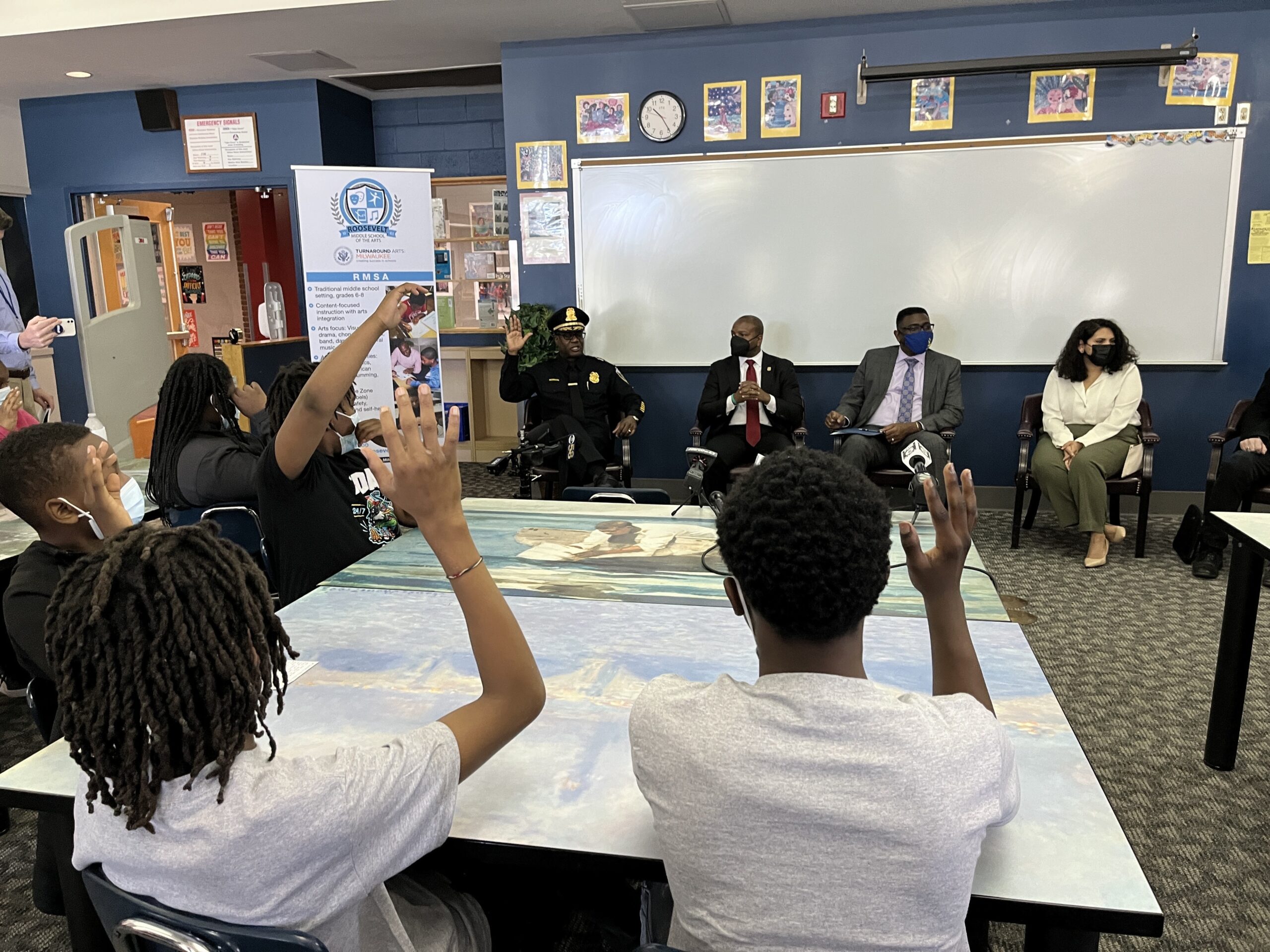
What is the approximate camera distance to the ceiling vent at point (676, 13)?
14.6 ft

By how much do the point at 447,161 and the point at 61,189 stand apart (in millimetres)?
2816

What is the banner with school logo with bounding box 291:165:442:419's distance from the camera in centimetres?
488

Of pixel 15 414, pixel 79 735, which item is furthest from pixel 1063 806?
pixel 15 414

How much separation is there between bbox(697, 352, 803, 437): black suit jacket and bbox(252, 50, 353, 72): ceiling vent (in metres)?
3.15

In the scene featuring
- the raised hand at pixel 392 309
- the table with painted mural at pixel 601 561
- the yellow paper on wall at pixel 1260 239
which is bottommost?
the table with painted mural at pixel 601 561

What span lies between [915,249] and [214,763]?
4787 mm

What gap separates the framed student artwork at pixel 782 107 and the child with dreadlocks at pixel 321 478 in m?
3.32

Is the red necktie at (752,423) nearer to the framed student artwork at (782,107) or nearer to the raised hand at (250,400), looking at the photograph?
the framed student artwork at (782,107)

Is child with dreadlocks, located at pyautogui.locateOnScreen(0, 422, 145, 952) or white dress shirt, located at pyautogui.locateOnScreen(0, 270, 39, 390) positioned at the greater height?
white dress shirt, located at pyautogui.locateOnScreen(0, 270, 39, 390)

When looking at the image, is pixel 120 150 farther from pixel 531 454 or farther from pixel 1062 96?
pixel 1062 96

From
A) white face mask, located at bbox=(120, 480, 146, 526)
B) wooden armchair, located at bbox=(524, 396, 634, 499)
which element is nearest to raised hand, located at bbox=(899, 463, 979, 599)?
white face mask, located at bbox=(120, 480, 146, 526)

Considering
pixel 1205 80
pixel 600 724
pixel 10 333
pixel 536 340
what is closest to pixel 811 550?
pixel 600 724

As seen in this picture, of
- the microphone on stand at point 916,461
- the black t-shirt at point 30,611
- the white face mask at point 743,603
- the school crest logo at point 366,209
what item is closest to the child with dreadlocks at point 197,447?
the black t-shirt at point 30,611

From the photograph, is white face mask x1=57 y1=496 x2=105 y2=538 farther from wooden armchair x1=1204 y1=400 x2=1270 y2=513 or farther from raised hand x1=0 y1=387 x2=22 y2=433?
wooden armchair x1=1204 y1=400 x2=1270 y2=513
